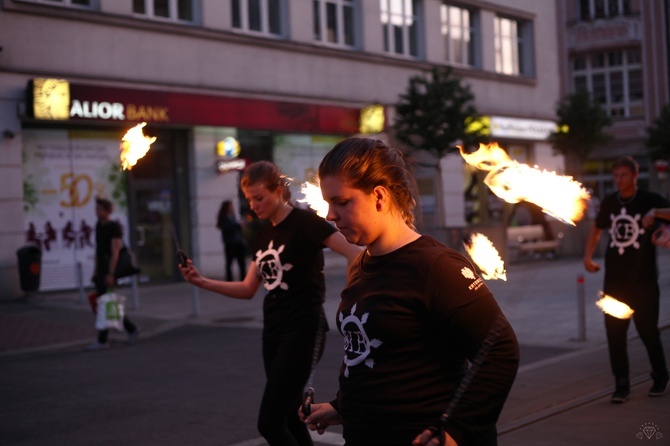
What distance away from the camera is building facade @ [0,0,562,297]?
18188 mm

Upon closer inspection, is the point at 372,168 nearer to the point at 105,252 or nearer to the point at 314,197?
the point at 314,197

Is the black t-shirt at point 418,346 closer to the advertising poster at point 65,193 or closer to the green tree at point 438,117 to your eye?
the advertising poster at point 65,193

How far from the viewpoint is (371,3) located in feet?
83.9

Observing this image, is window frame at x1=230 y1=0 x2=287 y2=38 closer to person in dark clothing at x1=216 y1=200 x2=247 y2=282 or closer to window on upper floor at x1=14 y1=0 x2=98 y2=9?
window on upper floor at x1=14 y1=0 x2=98 y2=9

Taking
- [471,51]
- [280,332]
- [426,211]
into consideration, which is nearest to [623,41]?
[471,51]

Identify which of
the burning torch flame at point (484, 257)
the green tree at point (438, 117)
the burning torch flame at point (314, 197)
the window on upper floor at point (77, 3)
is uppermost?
the window on upper floor at point (77, 3)

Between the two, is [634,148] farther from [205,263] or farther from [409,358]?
[409,358]

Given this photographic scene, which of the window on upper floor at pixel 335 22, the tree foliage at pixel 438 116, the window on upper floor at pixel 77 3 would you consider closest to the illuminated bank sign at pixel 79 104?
the window on upper floor at pixel 77 3

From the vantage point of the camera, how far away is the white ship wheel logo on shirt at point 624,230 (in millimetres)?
7262

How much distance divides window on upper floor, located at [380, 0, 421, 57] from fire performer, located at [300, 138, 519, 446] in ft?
78.7

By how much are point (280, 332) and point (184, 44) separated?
16.9 m

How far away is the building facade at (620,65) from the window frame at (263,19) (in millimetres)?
27312

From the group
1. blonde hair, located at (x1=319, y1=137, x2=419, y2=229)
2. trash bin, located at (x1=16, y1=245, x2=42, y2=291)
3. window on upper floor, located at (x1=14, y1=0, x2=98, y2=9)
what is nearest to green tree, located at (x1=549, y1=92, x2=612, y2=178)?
window on upper floor, located at (x1=14, y1=0, x2=98, y2=9)

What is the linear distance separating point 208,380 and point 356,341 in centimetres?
663
